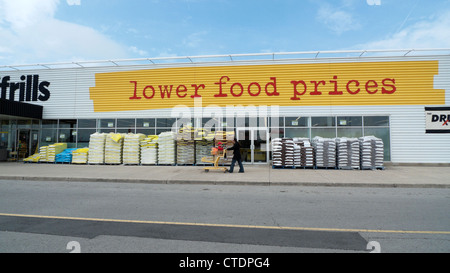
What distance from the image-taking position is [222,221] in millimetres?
5148

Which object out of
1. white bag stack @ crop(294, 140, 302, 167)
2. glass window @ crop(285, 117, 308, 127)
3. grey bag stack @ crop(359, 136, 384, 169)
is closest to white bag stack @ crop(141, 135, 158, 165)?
white bag stack @ crop(294, 140, 302, 167)

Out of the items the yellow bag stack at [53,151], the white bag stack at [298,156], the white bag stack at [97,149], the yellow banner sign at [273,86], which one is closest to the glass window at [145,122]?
the yellow banner sign at [273,86]

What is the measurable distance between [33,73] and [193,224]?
2093cm

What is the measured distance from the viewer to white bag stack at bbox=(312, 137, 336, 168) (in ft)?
47.4

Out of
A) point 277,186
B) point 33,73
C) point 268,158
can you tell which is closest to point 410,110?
point 268,158

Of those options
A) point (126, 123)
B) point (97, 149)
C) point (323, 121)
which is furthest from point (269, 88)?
point (97, 149)

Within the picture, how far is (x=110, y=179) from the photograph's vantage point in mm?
10781

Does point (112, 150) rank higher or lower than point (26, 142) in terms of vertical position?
lower

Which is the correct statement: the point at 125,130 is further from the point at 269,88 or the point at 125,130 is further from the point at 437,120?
the point at 437,120

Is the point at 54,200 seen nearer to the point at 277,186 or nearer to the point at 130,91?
the point at 277,186

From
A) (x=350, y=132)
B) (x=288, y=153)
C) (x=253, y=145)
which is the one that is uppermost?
(x=350, y=132)

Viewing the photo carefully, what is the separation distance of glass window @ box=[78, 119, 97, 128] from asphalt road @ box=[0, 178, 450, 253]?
1066 cm

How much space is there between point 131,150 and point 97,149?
2.33m
